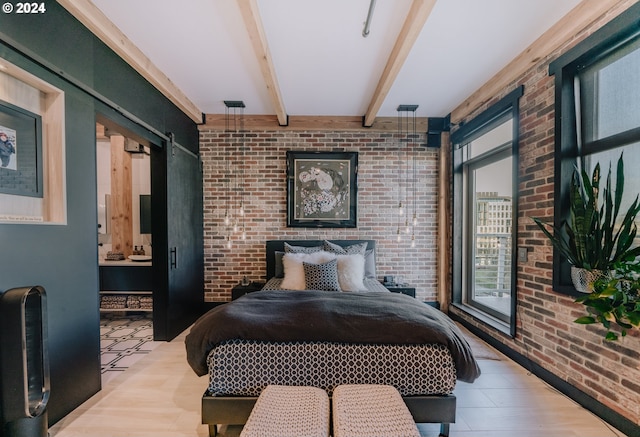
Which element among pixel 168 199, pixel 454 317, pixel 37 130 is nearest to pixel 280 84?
pixel 168 199

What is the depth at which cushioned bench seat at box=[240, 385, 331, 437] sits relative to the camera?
1332 mm

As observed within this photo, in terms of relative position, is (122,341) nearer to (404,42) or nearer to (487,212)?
(404,42)

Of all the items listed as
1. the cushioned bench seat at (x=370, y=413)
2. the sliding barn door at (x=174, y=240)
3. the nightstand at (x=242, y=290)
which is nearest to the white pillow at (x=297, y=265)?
the nightstand at (x=242, y=290)

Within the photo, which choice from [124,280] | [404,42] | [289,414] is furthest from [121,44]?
[289,414]

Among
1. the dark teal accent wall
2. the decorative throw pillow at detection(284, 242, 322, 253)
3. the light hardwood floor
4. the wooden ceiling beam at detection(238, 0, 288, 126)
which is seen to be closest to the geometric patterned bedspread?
the light hardwood floor

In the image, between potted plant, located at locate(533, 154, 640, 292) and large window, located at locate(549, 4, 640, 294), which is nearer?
potted plant, located at locate(533, 154, 640, 292)

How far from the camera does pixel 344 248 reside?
3.81m

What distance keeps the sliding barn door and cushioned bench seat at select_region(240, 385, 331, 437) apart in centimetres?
214

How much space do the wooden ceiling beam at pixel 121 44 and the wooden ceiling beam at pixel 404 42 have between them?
233 centimetres

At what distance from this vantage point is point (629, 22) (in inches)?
70.4

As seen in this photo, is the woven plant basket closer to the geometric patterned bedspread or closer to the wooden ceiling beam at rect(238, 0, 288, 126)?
the geometric patterned bedspread

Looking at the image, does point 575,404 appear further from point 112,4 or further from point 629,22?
point 112,4

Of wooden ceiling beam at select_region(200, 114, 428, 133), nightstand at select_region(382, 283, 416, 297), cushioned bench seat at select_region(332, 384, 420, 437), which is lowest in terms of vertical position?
cushioned bench seat at select_region(332, 384, 420, 437)

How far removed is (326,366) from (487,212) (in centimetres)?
299
